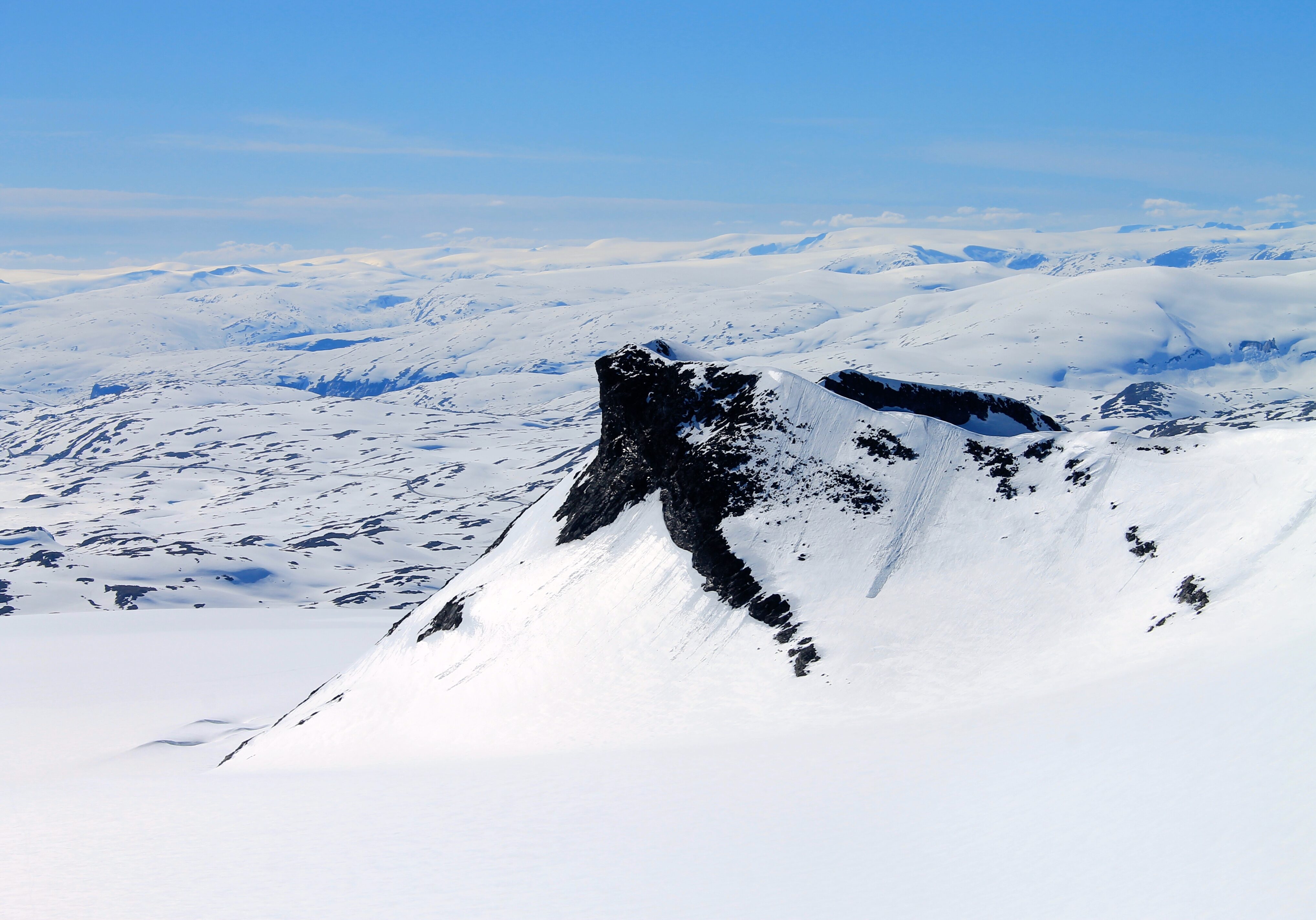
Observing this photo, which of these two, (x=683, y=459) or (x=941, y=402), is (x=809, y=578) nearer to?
(x=683, y=459)

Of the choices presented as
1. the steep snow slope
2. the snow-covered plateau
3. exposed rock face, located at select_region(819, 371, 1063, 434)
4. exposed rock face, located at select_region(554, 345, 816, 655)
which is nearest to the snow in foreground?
the snow-covered plateau

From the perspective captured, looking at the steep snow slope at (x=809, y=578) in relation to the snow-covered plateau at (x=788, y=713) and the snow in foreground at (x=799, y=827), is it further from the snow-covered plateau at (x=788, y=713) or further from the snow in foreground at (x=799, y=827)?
the snow in foreground at (x=799, y=827)

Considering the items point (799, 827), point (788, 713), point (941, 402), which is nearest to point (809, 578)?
point (788, 713)

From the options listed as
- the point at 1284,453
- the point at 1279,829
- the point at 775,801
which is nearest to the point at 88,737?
the point at 775,801

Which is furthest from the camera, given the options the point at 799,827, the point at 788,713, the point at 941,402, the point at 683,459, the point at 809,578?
the point at 941,402

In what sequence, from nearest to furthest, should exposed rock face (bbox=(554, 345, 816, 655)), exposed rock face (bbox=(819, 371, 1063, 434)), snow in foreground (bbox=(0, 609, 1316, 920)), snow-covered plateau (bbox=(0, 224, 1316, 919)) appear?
snow in foreground (bbox=(0, 609, 1316, 920))
snow-covered plateau (bbox=(0, 224, 1316, 919))
exposed rock face (bbox=(554, 345, 816, 655))
exposed rock face (bbox=(819, 371, 1063, 434))

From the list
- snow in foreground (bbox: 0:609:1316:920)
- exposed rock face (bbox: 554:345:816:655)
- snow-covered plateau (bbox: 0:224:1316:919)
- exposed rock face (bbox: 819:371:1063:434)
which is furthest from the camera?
exposed rock face (bbox: 819:371:1063:434)

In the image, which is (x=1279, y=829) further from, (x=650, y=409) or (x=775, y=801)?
(x=650, y=409)

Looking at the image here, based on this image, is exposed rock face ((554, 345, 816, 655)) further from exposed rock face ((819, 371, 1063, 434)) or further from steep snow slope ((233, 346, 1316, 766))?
exposed rock face ((819, 371, 1063, 434))
